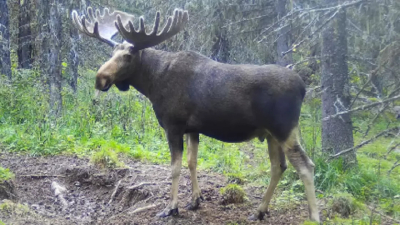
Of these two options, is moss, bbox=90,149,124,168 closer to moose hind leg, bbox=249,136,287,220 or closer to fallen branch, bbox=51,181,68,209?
fallen branch, bbox=51,181,68,209

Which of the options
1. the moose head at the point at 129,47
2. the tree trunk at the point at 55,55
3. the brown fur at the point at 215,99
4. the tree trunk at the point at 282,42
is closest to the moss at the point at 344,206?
the brown fur at the point at 215,99

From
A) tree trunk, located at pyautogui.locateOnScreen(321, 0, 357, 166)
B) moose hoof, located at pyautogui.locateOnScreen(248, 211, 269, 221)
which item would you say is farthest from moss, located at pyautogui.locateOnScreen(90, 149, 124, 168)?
tree trunk, located at pyautogui.locateOnScreen(321, 0, 357, 166)

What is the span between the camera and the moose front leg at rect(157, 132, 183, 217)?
582 centimetres

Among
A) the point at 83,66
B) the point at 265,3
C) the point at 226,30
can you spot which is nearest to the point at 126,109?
the point at 83,66

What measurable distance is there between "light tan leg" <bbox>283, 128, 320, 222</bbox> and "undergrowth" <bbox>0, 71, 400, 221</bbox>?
3.44 ft

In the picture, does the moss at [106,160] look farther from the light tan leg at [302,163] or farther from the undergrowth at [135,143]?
the light tan leg at [302,163]

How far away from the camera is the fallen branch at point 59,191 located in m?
7.00

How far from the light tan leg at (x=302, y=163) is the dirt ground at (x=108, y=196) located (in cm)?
50

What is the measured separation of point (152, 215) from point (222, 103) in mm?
A: 1866

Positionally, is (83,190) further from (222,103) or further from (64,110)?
(64,110)

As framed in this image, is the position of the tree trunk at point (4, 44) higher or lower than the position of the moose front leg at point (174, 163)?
higher

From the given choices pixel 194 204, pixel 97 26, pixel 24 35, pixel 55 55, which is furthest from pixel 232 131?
pixel 24 35

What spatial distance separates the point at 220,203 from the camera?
661 cm

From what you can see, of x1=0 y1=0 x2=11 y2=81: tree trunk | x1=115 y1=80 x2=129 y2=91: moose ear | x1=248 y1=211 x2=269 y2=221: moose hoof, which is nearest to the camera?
x1=248 y1=211 x2=269 y2=221: moose hoof
